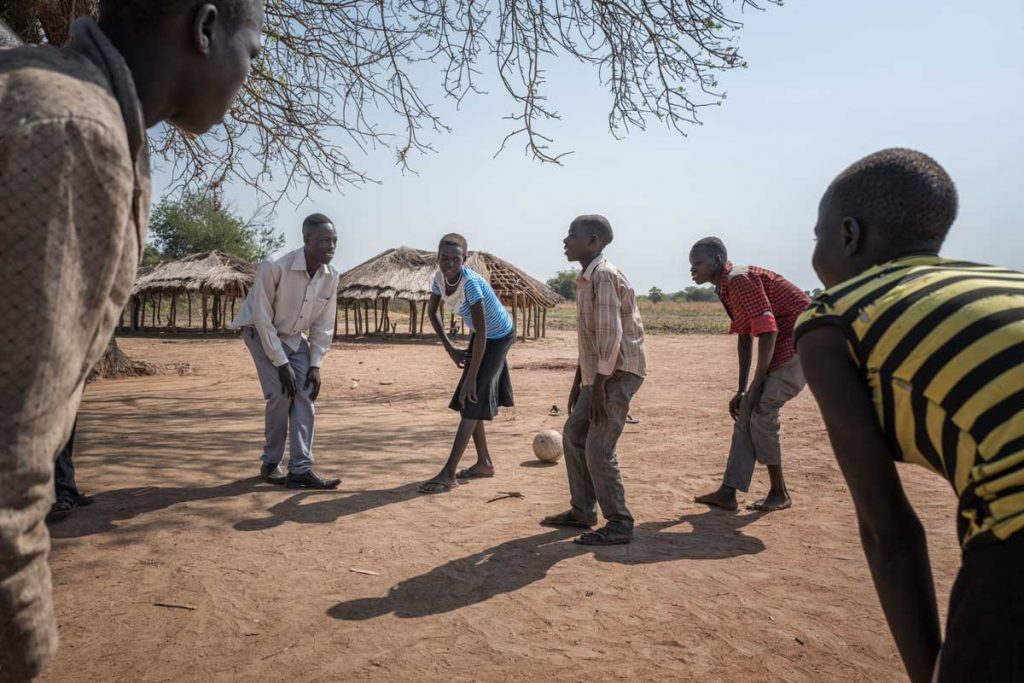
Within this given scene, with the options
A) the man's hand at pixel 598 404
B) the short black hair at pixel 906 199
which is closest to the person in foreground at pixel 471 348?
the man's hand at pixel 598 404

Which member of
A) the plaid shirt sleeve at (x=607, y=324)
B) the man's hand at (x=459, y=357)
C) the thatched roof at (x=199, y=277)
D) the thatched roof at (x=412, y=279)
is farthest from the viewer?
the thatched roof at (x=199, y=277)

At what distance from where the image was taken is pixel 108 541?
416 cm

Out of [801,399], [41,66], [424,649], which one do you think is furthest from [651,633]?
[801,399]

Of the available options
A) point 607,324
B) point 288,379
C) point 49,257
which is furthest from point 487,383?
point 49,257

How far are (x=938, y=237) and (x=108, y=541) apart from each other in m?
4.49

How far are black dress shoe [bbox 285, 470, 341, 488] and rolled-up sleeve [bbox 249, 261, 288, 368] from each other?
34.7 inches

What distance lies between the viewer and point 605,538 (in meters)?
4.32

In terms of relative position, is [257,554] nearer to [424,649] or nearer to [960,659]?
[424,649]

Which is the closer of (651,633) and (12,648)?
(12,648)

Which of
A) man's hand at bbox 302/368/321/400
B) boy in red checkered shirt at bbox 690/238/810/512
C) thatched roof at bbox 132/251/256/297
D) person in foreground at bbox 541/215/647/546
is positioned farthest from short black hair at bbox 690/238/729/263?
thatched roof at bbox 132/251/256/297

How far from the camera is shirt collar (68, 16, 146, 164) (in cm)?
102

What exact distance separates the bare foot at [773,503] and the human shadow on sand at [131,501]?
3.77 m

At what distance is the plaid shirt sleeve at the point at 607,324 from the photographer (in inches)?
165

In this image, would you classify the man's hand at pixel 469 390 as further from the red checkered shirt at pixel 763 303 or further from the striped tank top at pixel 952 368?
the striped tank top at pixel 952 368
